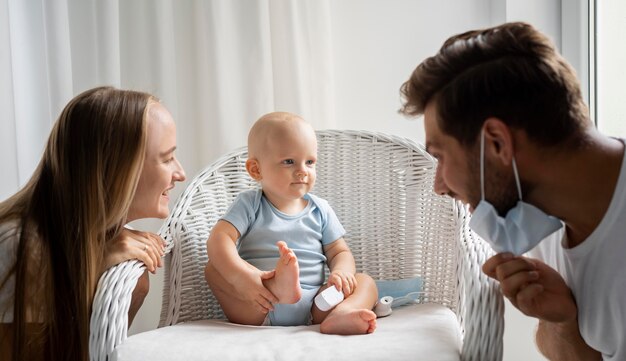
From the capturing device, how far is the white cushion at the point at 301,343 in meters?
1.46

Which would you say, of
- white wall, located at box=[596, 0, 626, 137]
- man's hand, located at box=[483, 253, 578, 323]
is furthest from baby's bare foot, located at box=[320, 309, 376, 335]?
white wall, located at box=[596, 0, 626, 137]

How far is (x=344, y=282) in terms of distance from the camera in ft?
6.10

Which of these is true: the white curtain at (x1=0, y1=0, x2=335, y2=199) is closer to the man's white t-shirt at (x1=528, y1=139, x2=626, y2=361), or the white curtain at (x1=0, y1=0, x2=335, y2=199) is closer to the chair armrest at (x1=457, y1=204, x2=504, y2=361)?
the chair armrest at (x1=457, y1=204, x2=504, y2=361)

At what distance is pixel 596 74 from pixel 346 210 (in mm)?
878

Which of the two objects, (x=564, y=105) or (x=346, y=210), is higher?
(x=564, y=105)

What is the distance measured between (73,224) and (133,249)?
0.47 feet

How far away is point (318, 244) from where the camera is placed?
2.03m

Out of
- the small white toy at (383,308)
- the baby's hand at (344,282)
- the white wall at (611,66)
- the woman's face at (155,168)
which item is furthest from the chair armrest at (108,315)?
the white wall at (611,66)

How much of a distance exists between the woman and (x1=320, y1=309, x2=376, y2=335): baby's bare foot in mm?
437

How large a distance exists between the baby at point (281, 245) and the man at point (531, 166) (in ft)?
1.63

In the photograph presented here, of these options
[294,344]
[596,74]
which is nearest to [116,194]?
[294,344]

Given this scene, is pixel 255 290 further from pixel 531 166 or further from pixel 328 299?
pixel 531 166

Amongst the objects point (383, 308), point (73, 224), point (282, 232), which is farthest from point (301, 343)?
point (73, 224)

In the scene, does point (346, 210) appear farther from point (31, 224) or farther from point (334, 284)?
point (31, 224)
